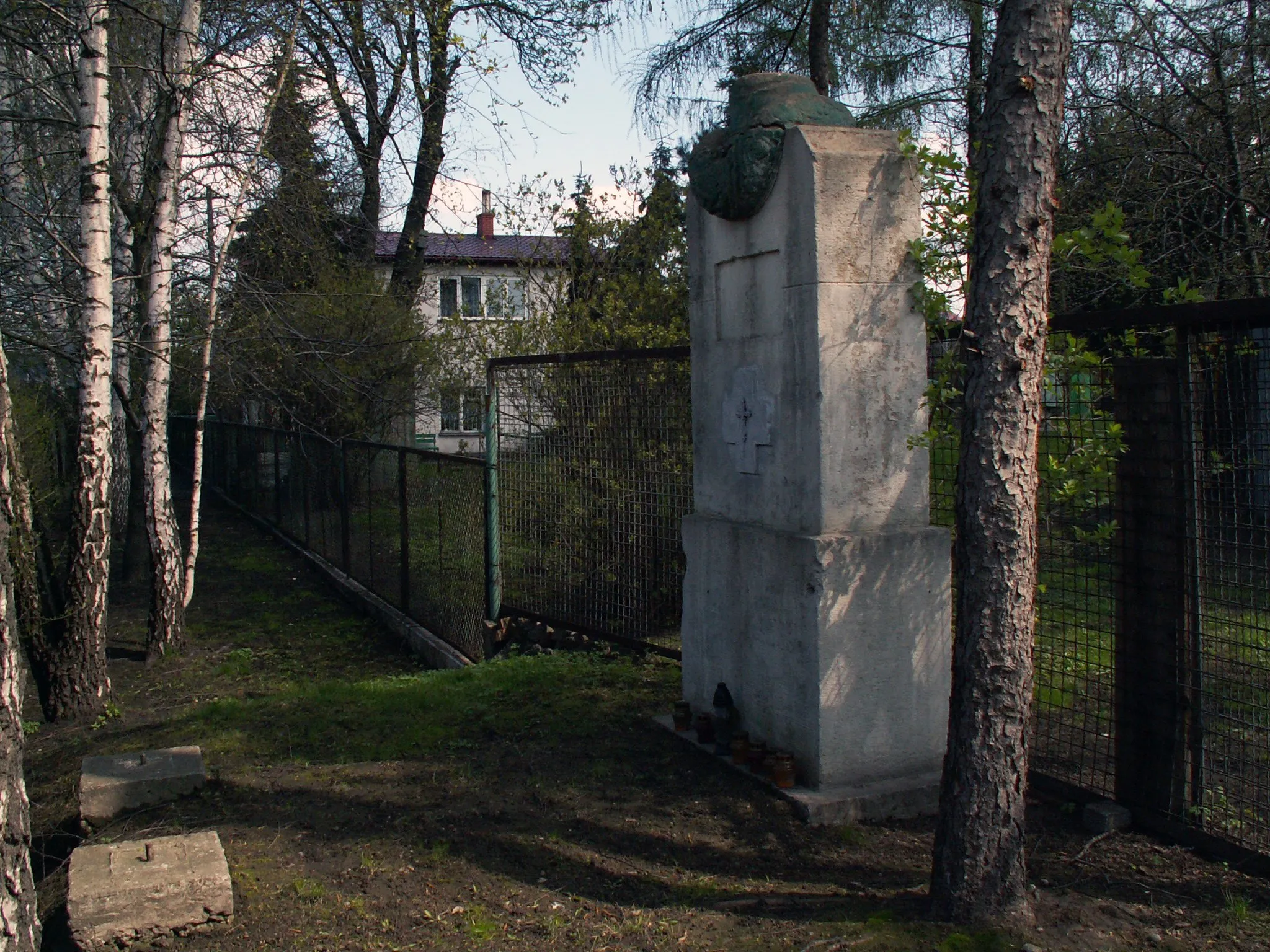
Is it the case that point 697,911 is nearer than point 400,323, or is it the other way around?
point 697,911

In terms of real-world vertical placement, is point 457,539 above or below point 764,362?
below

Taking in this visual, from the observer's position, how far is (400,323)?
15.9 m

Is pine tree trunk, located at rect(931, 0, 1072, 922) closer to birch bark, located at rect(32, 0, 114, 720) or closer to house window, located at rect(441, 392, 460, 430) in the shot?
birch bark, located at rect(32, 0, 114, 720)

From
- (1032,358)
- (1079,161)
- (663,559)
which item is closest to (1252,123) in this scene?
(1079,161)

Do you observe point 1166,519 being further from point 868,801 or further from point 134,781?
point 134,781

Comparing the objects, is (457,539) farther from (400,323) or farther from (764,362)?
(400,323)

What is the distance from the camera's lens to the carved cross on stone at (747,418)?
4.68m

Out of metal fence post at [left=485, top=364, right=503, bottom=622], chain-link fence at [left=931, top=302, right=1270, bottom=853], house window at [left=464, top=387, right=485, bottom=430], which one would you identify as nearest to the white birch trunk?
metal fence post at [left=485, top=364, right=503, bottom=622]

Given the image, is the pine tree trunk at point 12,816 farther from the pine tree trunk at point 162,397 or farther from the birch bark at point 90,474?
the pine tree trunk at point 162,397

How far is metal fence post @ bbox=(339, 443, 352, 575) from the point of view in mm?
11633

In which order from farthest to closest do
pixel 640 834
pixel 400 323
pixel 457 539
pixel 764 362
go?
pixel 400 323, pixel 457 539, pixel 764 362, pixel 640 834

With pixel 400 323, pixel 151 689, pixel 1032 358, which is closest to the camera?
pixel 1032 358

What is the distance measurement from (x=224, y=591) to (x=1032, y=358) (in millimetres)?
10997

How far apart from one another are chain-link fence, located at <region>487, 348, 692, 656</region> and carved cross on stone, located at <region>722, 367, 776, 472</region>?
1101 millimetres
